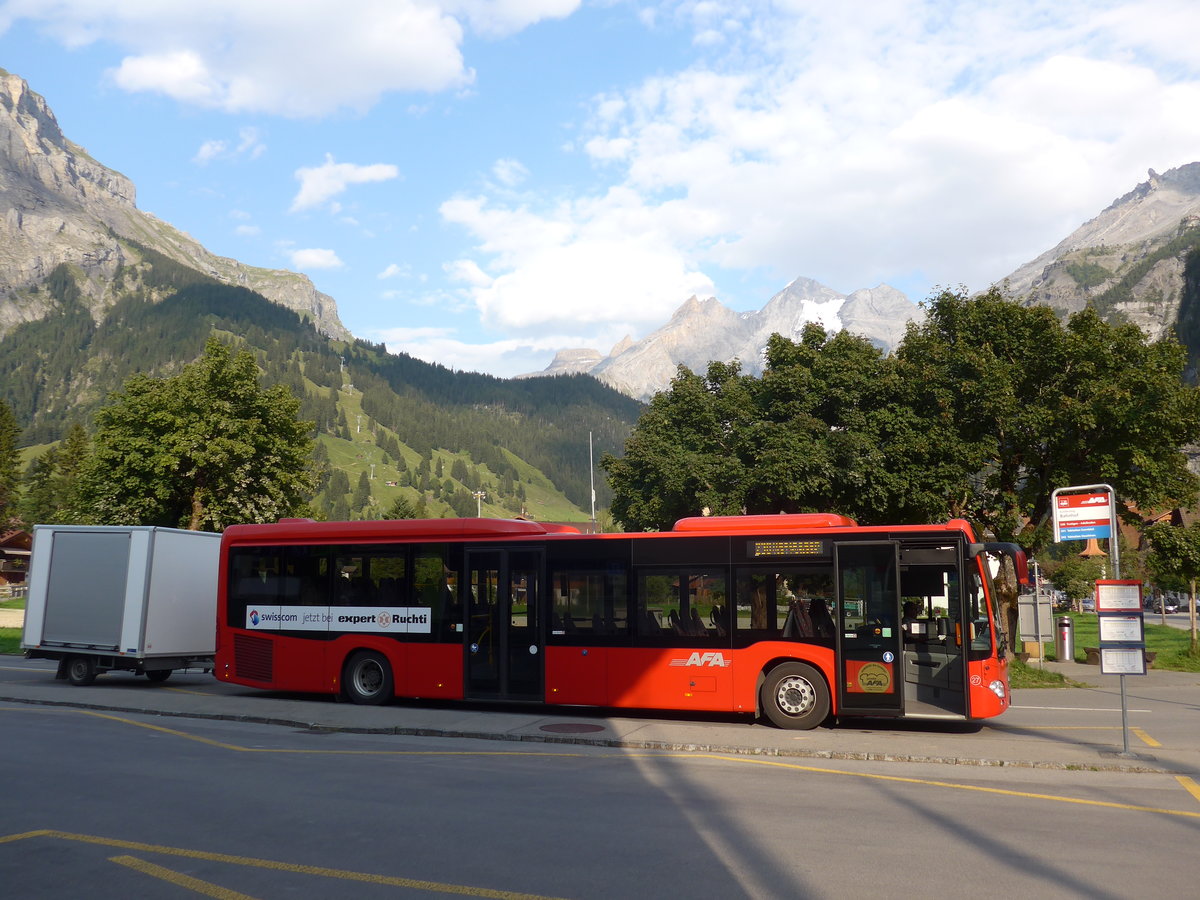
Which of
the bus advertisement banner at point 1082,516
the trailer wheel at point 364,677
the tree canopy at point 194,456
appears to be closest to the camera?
the bus advertisement banner at point 1082,516

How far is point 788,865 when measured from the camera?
7234 mm

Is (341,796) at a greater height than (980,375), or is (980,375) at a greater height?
(980,375)

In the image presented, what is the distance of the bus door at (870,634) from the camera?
1455 centimetres

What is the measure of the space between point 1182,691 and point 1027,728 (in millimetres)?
9340

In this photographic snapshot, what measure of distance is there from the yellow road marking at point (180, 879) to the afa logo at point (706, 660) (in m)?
9.69

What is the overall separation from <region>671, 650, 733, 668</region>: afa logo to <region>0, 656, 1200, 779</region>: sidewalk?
3.30ft

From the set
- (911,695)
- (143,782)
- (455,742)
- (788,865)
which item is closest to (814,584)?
(911,695)

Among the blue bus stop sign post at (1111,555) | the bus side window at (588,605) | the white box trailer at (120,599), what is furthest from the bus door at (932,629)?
the white box trailer at (120,599)

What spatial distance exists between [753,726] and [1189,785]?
249 inches

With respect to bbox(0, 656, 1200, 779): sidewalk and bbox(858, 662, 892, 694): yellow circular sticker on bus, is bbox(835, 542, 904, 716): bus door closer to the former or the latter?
bbox(858, 662, 892, 694): yellow circular sticker on bus

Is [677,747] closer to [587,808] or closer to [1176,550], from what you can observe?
[587,808]

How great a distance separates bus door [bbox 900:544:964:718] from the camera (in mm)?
14445

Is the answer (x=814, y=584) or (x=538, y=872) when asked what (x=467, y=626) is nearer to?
(x=814, y=584)

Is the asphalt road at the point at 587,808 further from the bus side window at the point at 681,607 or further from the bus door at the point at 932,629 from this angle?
the bus side window at the point at 681,607
